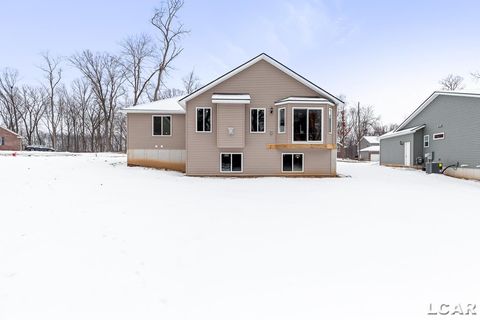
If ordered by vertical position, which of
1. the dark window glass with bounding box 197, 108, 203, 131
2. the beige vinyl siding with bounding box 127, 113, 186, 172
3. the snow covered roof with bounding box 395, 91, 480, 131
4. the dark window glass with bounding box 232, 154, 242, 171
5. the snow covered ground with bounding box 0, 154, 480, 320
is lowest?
the snow covered ground with bounding box 0, 154, 480, 320

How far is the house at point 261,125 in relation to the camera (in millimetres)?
15500

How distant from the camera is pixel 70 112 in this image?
176ft

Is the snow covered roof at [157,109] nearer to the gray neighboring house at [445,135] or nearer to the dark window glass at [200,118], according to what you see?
the dark window glass at [200,118]

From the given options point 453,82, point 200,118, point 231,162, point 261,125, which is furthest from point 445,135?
point 453,82

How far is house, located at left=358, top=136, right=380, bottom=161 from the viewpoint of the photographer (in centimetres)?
4888

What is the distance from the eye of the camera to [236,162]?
16141mm

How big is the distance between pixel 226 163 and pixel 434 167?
50.2 feet

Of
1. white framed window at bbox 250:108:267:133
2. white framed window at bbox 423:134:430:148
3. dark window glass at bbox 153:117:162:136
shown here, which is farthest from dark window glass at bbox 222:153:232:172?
white framed window at bbox 423:134:430:148

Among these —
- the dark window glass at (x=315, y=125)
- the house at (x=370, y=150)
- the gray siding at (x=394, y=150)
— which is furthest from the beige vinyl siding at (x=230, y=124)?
the house at (x=370, y=150)

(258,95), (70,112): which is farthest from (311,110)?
(70,112)

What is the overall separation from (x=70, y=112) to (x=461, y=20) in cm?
6048

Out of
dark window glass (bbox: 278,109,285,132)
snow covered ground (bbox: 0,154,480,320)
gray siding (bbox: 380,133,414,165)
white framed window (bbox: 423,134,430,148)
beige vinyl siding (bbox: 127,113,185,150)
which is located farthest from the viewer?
gray siding (bbox: 380,133,414,165)

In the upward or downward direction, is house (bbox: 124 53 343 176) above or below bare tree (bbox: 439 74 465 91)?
below

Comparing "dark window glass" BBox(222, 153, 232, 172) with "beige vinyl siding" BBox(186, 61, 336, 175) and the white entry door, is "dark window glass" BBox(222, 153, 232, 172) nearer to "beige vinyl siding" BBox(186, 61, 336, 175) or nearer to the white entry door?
"beige vinyl siding" BBox(186, 61, 336, 175)
